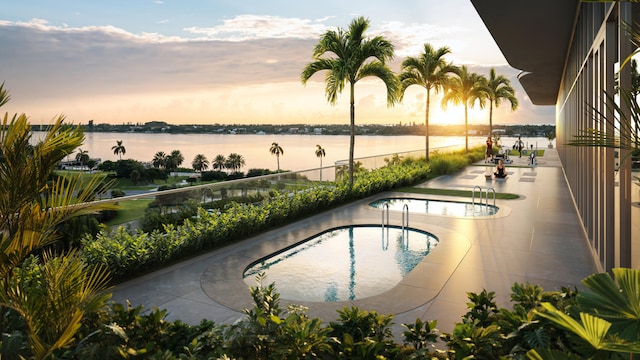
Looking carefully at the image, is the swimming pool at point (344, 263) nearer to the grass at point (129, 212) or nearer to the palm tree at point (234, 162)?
the grass at point (129, 212)

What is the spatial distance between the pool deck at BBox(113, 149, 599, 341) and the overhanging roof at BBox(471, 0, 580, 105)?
4704 mm

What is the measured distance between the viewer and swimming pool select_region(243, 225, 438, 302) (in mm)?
7176

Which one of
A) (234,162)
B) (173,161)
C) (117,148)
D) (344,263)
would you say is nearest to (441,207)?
(344,263)

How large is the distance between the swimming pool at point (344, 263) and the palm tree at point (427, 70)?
1558 cm

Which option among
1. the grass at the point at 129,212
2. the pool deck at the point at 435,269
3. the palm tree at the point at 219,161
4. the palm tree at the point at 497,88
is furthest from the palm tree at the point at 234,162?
the grass at the point at 129,212

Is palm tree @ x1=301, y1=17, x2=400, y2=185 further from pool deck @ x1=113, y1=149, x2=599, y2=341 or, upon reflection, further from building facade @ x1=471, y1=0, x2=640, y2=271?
pool deck @ x1=113, y1=149, x2=599, y2=341

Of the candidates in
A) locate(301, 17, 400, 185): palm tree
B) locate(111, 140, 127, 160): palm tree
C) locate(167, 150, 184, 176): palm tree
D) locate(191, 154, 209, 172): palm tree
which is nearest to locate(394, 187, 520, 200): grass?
locate(301, 17, 400, 185): palm tree

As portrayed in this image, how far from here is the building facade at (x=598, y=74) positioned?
16.8 feet

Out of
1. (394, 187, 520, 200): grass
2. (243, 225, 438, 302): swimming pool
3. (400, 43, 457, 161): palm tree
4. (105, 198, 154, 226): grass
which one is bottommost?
(243, 225, 438, 302): swimming pool

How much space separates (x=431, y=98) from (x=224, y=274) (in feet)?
70.8

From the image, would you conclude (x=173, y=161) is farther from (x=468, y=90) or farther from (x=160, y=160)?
(x=468, y=90)

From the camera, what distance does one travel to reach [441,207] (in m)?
14.4

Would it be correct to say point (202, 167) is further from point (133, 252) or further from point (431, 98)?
point (133, 252)

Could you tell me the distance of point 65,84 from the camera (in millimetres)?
77500
